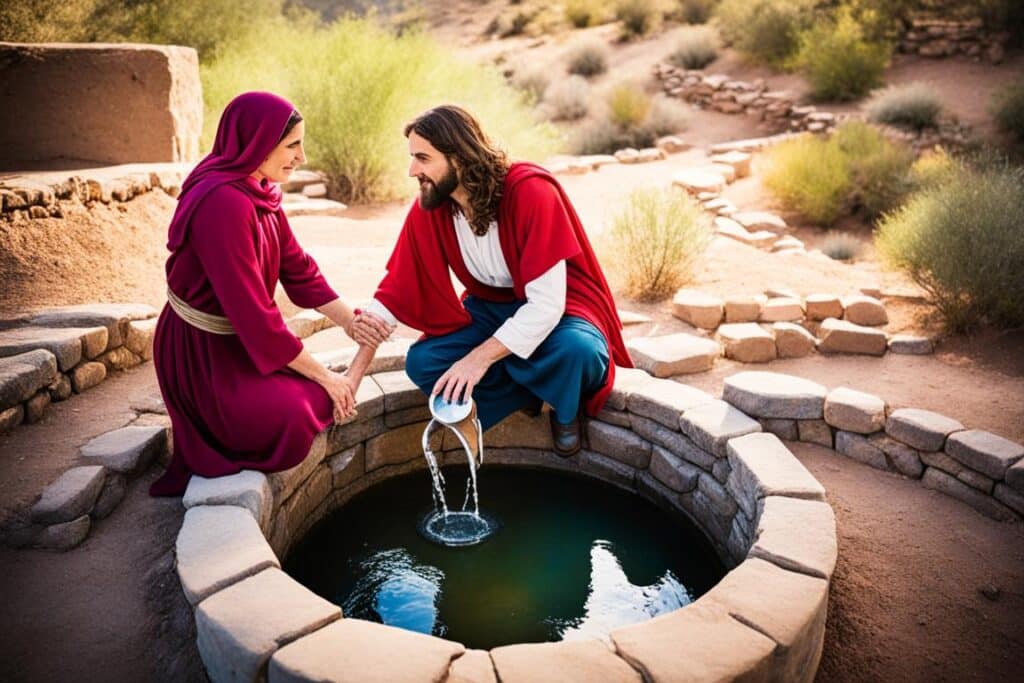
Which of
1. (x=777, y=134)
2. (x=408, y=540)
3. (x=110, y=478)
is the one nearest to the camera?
(x=110, y=478)

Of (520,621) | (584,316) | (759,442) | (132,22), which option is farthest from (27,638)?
(132,22)

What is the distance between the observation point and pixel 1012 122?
916 cm

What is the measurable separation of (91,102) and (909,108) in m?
9.77

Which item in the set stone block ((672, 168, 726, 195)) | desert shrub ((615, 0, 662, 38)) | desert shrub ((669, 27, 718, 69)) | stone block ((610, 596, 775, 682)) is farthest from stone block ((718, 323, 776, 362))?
desert shrub ((615, 0, 662, 38))

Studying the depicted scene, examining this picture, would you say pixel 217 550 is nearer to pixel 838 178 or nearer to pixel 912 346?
pixel 912 346

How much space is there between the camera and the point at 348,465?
336 cm

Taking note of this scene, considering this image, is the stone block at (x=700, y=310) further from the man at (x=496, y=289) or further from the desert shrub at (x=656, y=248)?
the man at (x=496, y=289)

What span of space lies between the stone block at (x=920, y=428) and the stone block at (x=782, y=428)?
1.27ft

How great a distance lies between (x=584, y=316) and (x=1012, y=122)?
872 centimetres

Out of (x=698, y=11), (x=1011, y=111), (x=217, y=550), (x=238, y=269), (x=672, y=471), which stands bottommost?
(x=672, y=471)

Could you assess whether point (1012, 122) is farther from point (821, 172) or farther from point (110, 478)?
point (110, 478)

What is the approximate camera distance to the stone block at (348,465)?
3.32m

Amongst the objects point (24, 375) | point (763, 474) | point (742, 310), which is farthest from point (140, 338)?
point (742, 310)

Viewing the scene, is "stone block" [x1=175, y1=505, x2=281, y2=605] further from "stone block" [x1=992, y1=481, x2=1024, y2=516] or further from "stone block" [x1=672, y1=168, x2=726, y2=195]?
"stone block" [x1=672, y1=168, x2=726, y2=195]
